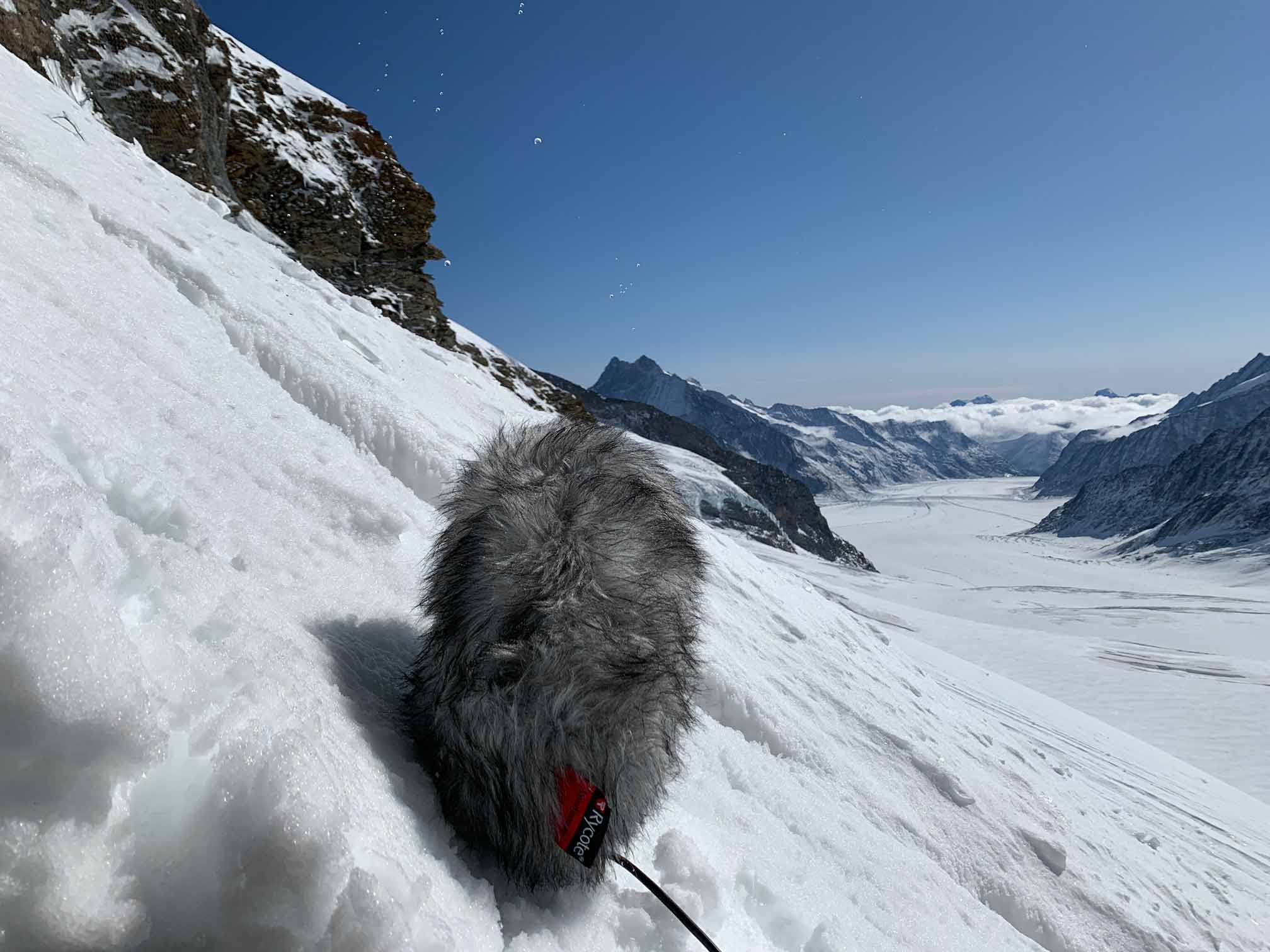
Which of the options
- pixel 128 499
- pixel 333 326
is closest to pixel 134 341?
pixel 128 499

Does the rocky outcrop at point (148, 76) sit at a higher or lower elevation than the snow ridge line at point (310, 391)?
higher

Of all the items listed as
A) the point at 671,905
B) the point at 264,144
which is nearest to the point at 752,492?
the point at 264,144

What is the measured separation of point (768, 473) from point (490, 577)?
9961cm

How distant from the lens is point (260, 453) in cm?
261

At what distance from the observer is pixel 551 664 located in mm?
1548

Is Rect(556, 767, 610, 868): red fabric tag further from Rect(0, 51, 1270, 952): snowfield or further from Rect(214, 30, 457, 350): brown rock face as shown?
Rect(214, 30, 457, 350): brown rock face

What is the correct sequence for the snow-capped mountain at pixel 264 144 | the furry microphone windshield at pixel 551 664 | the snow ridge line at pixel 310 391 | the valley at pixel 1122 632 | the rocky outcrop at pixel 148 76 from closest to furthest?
1. the furry microphone windshield at pixel 551 664
2. the snow ridge line at pixel 310 391
3. the rocky outcrop at pixel 148 76
4. the snow-capped mountain at pixel 264 144
5. the valley at pixel 1122 632

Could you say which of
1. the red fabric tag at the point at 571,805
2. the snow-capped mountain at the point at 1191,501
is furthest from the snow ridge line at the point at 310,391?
the snow-capped mountain at the point at 1191,501

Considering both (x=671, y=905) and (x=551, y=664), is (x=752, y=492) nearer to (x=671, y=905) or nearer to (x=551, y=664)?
(x=671, y=905)

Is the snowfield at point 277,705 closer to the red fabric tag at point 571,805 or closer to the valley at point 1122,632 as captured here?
the red fabric tag at point 571,805

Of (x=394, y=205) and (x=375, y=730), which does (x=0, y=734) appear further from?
(x=394, y=205)

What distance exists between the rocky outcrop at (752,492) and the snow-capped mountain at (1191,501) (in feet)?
204

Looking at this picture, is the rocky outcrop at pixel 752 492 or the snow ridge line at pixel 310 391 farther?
the rocky outcrop at pixel 752 492

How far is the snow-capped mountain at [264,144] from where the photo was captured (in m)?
13.4
